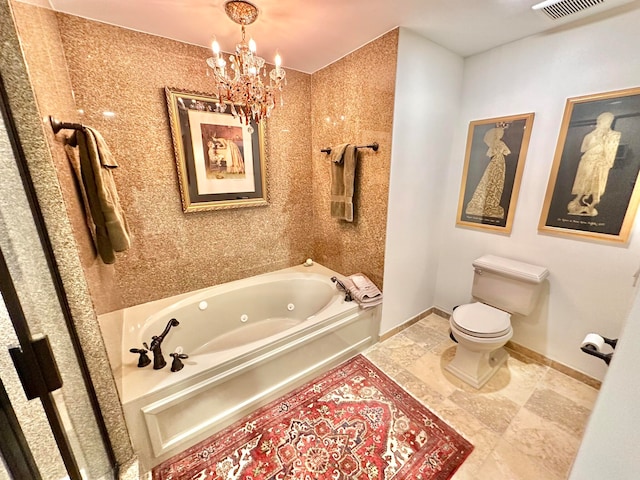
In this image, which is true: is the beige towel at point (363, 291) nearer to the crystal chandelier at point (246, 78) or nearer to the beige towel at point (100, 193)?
the crystal chandelier at point (246, 78)

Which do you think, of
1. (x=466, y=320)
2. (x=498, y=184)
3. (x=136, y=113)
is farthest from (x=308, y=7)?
(x=466, y=320)

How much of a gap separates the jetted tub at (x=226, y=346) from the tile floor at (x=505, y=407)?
1.29 feet

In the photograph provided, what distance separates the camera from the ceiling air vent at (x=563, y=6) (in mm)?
1335

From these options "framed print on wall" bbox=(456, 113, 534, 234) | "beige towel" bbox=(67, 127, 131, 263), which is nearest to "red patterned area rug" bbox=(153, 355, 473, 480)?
"beige towel" bbox=(67, 127, 131, 263)

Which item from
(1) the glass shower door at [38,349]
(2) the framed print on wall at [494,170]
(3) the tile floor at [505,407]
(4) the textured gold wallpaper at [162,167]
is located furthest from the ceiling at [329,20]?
(3) the tile floor at [505,407]

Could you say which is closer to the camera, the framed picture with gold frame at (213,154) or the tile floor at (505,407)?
the tile floor at (505,407)

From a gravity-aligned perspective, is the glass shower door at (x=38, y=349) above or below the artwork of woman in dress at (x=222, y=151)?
below

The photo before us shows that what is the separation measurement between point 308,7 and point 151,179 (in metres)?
1.49

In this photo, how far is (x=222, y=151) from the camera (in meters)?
2.04

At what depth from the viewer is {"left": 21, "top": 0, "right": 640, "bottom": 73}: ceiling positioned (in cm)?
138

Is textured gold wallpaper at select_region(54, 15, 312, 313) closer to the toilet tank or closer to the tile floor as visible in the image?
the tile floor

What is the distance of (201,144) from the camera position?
1.95 meters

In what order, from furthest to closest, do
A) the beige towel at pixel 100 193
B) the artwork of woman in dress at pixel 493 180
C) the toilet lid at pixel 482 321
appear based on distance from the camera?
1. the artwork of woman in dress at pixel 493 180
2. the toilet lid at pixel 482 321
3. the beige towel at pixel 100 193

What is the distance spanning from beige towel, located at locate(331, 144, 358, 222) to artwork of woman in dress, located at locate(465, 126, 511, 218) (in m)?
1.04
